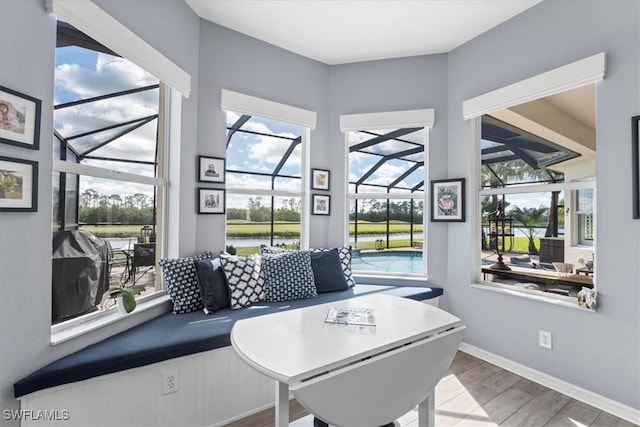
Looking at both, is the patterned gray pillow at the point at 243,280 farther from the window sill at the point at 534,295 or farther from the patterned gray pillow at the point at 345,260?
the window sill at the point at 534,295

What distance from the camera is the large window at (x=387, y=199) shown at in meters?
3.29

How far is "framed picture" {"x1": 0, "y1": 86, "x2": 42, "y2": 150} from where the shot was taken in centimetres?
127

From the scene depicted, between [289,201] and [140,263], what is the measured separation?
1.48 meters

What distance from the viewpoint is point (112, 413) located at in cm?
153

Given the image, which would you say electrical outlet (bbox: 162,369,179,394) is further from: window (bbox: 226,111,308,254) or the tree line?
window (bbox: 226,111,308,254)

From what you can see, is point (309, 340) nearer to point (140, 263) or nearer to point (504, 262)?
point (140, 263)

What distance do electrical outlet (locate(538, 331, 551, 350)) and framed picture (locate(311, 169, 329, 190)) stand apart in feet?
7.31

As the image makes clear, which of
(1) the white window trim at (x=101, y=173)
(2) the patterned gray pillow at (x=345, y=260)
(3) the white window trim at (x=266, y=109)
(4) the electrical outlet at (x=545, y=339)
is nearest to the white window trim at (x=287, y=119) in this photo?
(3) the white window trim at (x=266, y=109)

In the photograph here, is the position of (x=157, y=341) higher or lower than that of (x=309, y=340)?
lower

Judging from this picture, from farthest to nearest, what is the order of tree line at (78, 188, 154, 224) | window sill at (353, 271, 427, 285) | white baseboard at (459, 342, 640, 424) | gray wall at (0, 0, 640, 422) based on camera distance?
window sill at (353, 271, 427, 285)
white baseboard at (459, 342, 640, 424)
tree line at (78, 188, 154, 224)
gray wall at (0, 0, 640, 422)

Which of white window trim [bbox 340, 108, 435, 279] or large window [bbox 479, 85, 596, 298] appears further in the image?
white window trim [bbox 340, 108, 435, 279]

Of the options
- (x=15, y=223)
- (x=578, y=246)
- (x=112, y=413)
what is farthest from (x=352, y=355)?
(x=578, y=246)

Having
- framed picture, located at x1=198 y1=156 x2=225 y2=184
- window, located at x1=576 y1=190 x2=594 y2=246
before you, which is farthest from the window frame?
window, located at x1=576 y1=190 x2=594 y2=246

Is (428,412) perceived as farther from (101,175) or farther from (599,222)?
(101,175)
